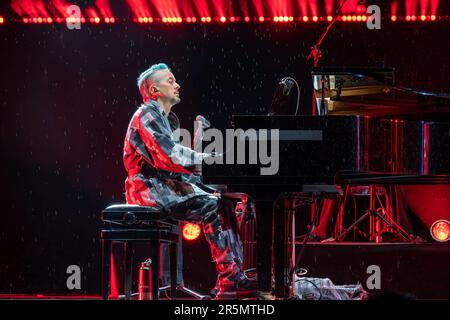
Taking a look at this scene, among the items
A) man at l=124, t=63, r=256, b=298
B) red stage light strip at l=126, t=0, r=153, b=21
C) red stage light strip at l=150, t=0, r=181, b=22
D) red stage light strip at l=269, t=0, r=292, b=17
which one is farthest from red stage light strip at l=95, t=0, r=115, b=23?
man at l=124, t=63, r=256, b=298

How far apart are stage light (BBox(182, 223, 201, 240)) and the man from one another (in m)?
1.05

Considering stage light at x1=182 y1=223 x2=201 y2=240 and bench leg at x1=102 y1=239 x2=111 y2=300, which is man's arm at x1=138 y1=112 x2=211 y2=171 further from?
stage light at x1=182 y1=223 x2=201 y2=240

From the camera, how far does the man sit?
446cm

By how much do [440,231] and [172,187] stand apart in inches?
108

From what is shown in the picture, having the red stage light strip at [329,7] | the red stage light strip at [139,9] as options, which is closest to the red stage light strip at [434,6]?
the red stage light strip at [329,7]

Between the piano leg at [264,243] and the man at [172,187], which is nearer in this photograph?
the piano leg at [264,243]

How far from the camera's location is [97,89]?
7.11 metres

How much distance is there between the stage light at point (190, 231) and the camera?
227 inches

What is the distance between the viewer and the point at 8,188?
7.12 meters

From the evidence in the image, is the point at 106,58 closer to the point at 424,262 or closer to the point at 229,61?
the point at 229,61

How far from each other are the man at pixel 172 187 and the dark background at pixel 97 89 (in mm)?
2285

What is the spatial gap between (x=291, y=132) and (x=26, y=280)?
392 centimetres

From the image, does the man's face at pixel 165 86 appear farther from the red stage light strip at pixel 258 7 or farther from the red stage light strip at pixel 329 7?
the red stage light strip at pixel 329 7

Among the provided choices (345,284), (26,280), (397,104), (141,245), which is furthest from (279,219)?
(26,280)
